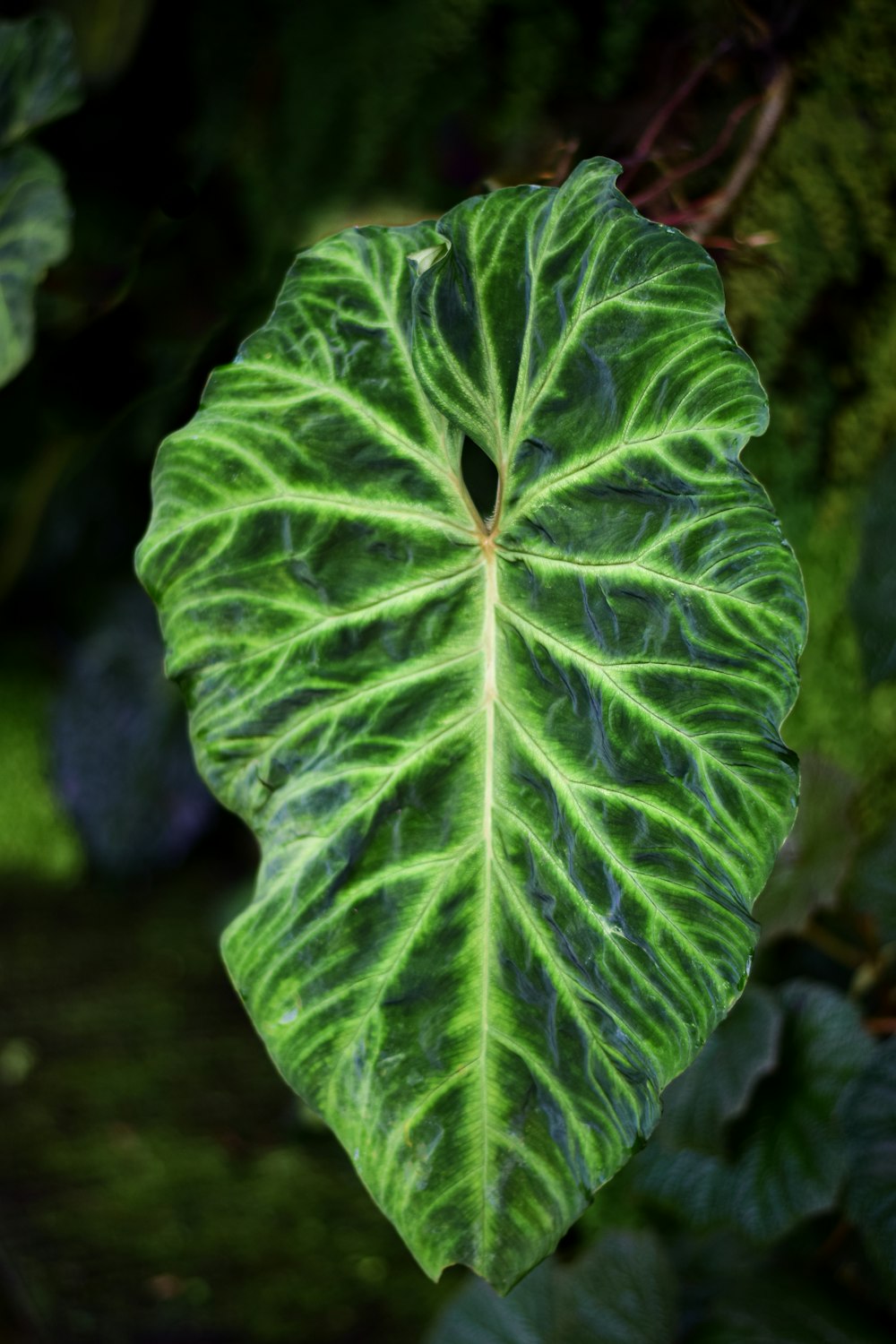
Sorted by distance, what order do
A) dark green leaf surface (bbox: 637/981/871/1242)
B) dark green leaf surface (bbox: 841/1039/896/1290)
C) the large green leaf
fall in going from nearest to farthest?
the large green leaf < dark green leaf surface (bbox: 841/1039/896/1290) < dark green leaf surface (bbox: 637/981/871/1242)

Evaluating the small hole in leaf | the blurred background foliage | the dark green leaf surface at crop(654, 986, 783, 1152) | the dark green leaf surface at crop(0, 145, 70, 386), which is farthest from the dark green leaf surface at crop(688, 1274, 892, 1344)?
Result: the dark green leaf surface at crop(0, 145, 70, 386)

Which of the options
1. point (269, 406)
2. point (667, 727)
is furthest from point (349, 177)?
point (667, 727)

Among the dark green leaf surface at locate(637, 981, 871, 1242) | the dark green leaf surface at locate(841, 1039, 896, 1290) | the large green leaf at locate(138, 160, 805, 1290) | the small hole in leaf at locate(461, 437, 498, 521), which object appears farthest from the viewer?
the small hole in leaf at locate(461, 437, 498, 521)

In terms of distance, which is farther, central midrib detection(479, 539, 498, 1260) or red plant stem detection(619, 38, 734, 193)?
red plant stem detection(619, 38, 734, 193)

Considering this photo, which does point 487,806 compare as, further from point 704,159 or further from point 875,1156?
point 704,159

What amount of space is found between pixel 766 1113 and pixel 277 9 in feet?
4.90

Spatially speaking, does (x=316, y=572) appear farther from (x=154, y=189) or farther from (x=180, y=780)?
A: (x=180, y=780)

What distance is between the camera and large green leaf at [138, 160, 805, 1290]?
0.57 metres

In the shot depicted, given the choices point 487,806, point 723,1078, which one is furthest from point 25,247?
point 723,1078

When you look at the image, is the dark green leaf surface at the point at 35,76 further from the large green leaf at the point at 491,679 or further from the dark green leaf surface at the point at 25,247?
the large green leaf at the point at 491,679

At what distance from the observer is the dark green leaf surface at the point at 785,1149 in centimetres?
87

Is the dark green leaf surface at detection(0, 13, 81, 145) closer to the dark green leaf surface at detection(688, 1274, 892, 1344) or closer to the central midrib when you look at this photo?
the central midrib

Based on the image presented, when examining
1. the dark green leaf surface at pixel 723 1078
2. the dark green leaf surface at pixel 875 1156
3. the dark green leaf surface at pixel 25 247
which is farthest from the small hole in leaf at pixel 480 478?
the dark green leaf surface at pixel 875 1156

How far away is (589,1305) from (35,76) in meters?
1.18
